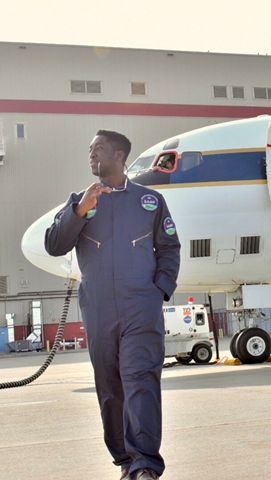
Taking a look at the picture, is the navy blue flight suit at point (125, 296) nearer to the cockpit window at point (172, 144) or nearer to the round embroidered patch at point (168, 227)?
the round embroidered patch at point (168, 227)

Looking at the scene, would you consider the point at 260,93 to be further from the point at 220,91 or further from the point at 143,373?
the point at 143,373

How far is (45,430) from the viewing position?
24.3 feet

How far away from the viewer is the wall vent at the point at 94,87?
4206 cm

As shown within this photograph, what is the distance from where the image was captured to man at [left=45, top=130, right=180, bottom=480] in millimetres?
4398

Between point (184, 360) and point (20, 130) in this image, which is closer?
point (184, 360)

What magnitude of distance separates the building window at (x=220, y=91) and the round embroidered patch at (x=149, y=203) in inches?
1579

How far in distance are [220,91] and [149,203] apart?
40485 millimetres

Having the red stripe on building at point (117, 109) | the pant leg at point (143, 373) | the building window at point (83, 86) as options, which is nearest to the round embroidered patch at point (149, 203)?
the pant leg at point (143, 373)

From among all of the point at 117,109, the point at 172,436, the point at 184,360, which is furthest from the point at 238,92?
the point at 172,436

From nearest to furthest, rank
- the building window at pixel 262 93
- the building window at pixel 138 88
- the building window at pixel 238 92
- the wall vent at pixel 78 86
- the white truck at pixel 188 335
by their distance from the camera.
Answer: the white truck at pixel 188 335
the wall vent at pixel 78 86
the building window at pixel 138 88
the building window at pixel 238 92
the building window at pixel 262 93

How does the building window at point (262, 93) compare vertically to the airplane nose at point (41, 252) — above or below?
above

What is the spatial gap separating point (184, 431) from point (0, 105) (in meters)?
36.7

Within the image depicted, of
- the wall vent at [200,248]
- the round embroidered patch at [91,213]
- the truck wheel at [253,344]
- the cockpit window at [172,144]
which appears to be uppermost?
the cockpit window at [172,144]

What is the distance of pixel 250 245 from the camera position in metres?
15.3
